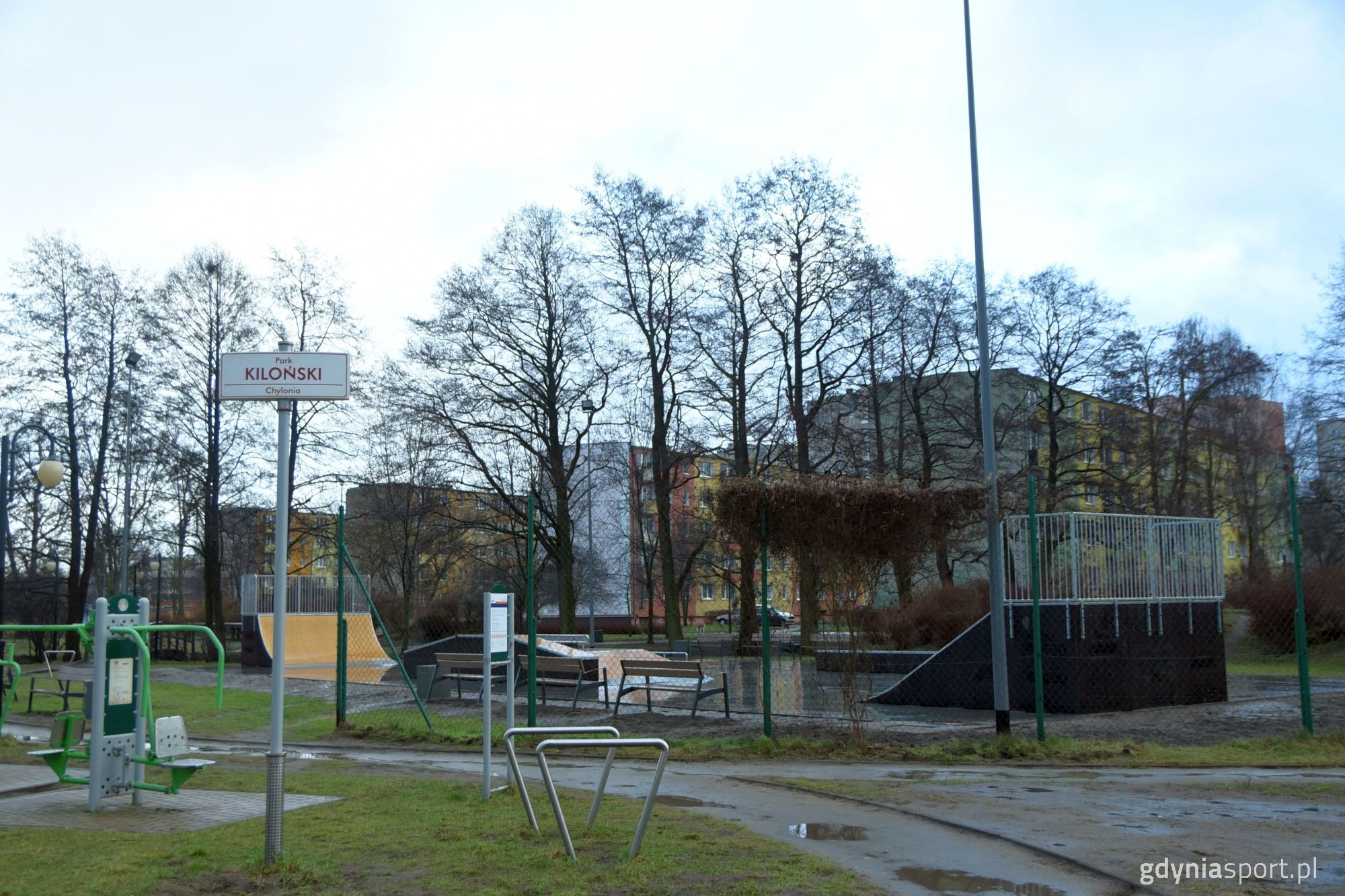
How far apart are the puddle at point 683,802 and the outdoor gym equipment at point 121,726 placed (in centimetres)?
355

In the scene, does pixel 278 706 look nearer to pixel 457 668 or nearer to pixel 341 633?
pixel 341 633

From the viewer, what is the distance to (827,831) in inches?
301

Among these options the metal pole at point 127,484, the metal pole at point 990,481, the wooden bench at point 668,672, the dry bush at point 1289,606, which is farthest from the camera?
the metal pole at point 127,484

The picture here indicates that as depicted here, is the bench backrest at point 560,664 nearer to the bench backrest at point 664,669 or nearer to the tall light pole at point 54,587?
the bench backrest at point 664,669

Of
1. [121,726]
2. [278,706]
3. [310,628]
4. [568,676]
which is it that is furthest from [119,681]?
[310,628]


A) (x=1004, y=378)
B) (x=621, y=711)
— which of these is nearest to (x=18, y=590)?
(x=621, y=711)

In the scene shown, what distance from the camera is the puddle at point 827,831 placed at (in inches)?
294

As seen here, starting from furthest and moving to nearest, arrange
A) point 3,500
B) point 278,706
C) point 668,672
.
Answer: point 3,500 < point 668,672 < point 278,706

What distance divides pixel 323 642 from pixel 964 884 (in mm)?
30518

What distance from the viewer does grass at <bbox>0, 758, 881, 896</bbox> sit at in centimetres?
Answer: 593

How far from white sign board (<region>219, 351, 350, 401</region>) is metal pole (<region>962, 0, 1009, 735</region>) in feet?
26.2

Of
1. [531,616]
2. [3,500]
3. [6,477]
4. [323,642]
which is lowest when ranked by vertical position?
[323,642]

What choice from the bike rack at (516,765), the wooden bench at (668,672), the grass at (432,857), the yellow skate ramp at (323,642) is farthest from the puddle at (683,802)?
the yellow skate ramp at (323,642)

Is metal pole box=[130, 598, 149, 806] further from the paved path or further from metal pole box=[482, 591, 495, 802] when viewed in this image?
the paved path
